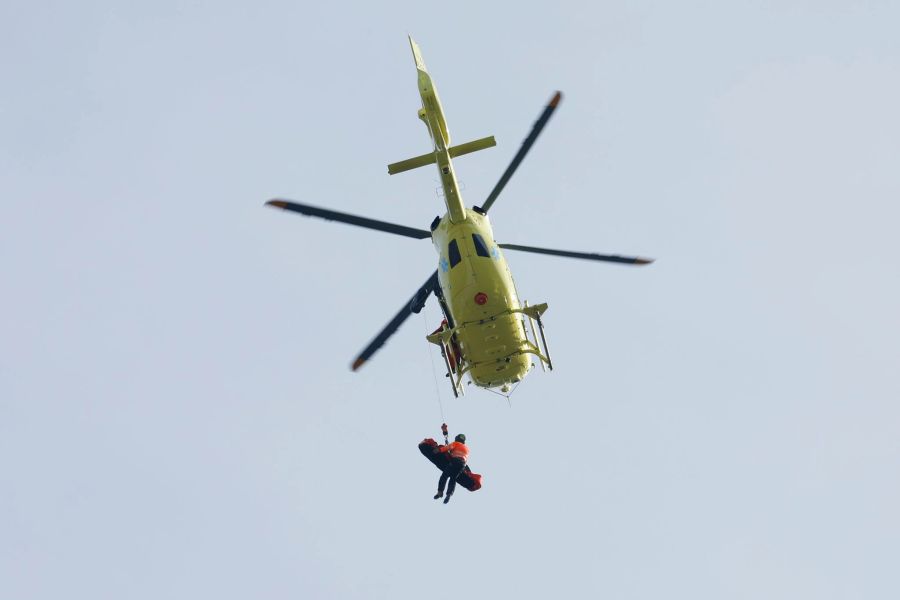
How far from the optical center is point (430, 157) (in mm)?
40688

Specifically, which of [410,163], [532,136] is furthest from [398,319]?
[532,136]

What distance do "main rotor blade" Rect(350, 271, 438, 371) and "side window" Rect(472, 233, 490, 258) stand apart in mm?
2220

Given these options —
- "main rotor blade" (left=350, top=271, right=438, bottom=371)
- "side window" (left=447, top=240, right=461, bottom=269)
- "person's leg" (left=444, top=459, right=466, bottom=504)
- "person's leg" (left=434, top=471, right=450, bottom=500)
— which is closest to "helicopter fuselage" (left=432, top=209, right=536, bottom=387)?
"side window" (left=447, top=240, right=461, bottom=269)

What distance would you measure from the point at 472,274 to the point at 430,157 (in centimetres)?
351

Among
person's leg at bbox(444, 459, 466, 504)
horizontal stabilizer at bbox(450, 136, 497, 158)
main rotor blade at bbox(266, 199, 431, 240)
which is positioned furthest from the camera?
person's leg at bbox(444, 459, 466, 504)

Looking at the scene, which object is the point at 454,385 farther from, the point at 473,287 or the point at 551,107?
the point at 551,107

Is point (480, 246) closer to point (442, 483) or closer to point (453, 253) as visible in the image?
point (453, 253)

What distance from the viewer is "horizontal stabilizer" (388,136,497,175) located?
40719 millimetres

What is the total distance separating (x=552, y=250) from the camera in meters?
41.1

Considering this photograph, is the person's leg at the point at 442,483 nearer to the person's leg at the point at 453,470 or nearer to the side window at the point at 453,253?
the person's leg at the point at 453,470

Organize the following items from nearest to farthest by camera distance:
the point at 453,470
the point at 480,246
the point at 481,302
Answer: the point at 481,302 → the point at 480,246 → the point at 453,470

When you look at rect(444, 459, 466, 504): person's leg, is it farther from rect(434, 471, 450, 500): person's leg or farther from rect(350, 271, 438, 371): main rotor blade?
rect(350, 271, 438, 371): main rotor blade

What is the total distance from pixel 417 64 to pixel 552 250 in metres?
6.43

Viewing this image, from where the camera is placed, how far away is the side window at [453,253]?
40.1m
